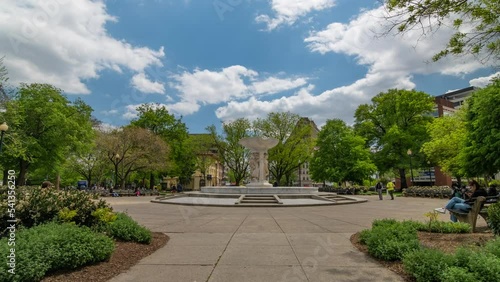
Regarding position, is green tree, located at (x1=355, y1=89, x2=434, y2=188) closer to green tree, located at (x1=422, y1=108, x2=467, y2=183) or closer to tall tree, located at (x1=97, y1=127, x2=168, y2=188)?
green tree, located at (x1=422, y1=108, x2=467, y2=183)

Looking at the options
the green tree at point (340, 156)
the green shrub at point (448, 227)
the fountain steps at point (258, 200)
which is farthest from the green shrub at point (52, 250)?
the green tree at point (340, 156)

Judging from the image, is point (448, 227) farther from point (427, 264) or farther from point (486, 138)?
point (486, 138)

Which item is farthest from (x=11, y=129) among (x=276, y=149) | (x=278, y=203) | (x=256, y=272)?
(x=276, y=149)

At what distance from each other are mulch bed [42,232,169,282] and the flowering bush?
1.30 meters

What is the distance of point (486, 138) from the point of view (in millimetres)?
14164

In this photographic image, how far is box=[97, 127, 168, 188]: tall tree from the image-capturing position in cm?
3791

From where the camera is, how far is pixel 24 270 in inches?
163

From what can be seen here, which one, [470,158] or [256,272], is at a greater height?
[470,158]

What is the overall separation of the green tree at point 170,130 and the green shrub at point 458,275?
4636 cm

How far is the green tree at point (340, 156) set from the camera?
43.3 meters

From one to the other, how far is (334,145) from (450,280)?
44.0 m

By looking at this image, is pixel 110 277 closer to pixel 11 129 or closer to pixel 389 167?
pixel 11 129

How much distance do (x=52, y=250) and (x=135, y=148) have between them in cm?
3708

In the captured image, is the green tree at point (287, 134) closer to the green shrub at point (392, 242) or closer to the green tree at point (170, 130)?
the green tree at point (170, 130)
